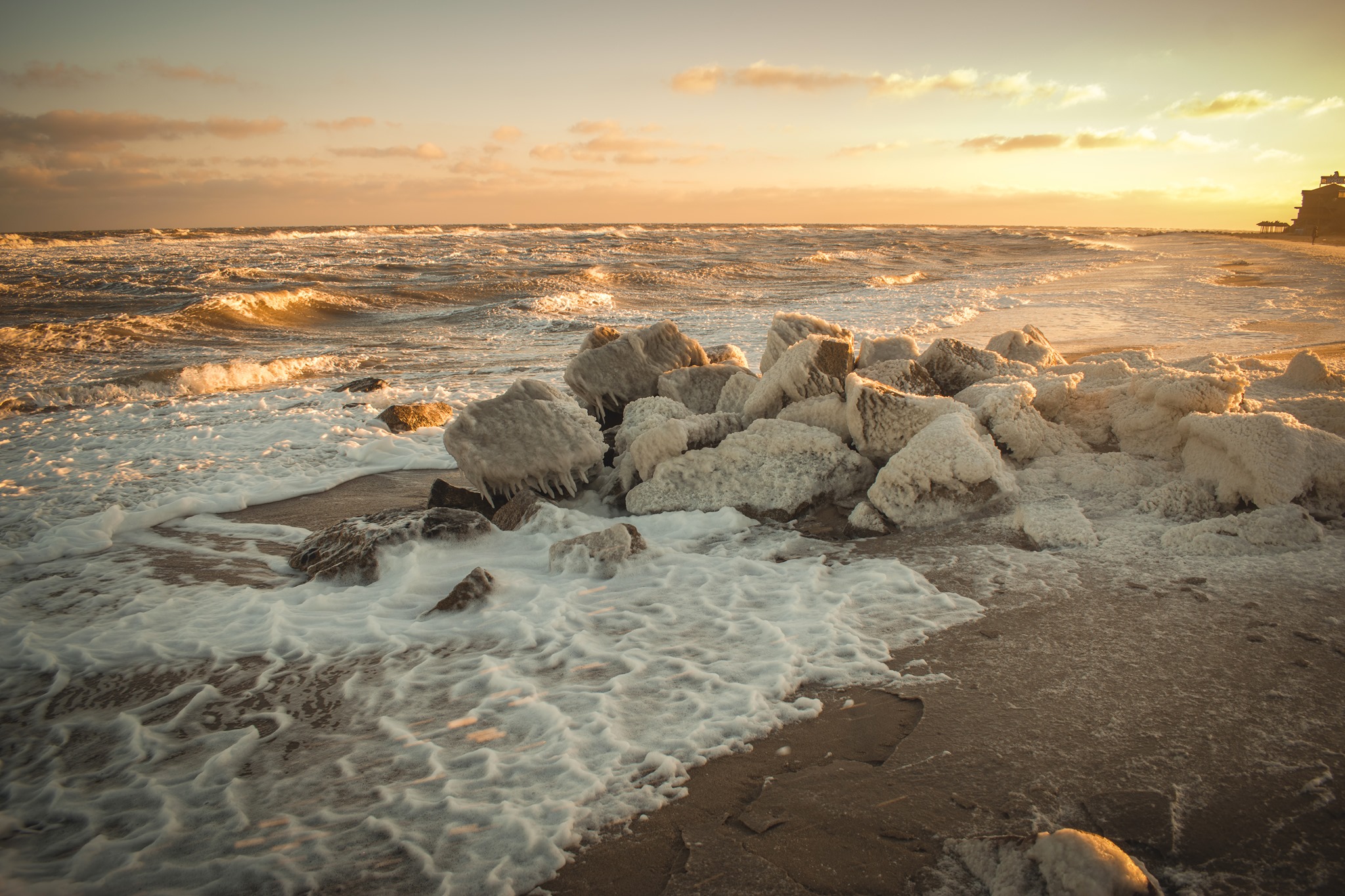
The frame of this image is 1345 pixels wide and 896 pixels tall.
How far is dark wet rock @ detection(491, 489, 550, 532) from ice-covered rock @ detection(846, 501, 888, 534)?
176cm

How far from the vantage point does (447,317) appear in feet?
53.6

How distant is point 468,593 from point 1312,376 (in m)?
5.33

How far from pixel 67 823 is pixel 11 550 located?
9.55 feet

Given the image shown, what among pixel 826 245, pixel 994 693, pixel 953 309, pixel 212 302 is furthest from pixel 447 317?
pixel 826 245

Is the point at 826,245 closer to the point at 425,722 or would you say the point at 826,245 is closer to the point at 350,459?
the point at 350,459

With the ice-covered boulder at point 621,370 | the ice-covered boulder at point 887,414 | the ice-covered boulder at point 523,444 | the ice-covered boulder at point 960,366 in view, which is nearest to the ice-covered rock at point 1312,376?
the ice-covered boulder at point 960,366

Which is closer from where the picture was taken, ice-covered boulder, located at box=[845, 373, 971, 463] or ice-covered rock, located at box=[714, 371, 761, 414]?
ice-covered boulder, located at box=[845, 373, 971, 463]

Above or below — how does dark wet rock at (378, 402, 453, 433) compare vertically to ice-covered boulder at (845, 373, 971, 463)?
below

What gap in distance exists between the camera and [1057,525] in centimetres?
336

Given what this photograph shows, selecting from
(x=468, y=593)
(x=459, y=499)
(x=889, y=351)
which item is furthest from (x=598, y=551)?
(x=889, y=351)

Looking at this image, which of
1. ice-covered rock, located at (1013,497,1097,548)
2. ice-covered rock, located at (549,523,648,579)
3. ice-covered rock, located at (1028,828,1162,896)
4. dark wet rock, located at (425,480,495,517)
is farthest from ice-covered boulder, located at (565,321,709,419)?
ice-covered rock, located at (1028,828,1162,896)

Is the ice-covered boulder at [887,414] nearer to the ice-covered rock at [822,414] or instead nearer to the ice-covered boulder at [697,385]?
the ice-covered rock at [822,414]

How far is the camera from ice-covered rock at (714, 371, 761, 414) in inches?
202

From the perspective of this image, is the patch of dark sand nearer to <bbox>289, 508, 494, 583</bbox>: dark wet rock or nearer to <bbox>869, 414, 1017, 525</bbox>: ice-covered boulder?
<bbox>869, 414, 1017, 525</bbox>: ice-covered boulder
